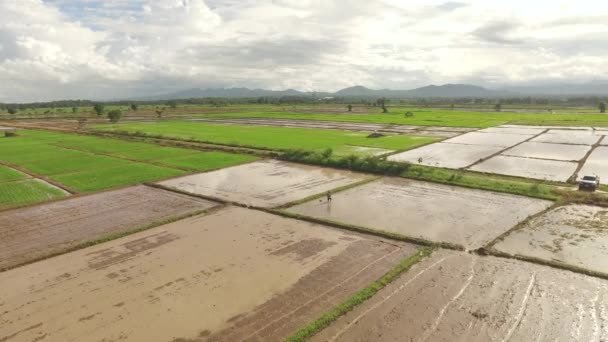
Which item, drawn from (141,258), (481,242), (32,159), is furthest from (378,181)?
(32,159)

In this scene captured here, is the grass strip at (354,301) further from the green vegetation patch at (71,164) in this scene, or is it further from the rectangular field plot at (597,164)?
the green vegetation patch at (71,164)

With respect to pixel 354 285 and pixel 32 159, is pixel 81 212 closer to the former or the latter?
pixel 354 285

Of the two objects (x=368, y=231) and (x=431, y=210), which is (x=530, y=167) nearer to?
(x=431, y=210)

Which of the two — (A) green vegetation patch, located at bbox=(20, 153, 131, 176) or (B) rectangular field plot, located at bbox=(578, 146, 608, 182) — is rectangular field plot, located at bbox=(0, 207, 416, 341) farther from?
(B) rectangular field plot, located at bbox=(578, 146, 608, 182)

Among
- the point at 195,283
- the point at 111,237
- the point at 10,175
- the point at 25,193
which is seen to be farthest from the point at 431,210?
the point at 10,175

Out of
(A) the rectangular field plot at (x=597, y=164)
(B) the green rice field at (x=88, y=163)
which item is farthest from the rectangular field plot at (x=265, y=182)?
(A) the rectangular field plot at (x=597, y=164)

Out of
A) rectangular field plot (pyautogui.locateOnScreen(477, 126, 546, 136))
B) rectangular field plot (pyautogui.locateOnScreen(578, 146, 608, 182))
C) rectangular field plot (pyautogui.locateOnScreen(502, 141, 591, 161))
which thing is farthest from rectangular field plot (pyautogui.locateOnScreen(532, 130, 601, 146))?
rectangular field plot (pyautogui.locateOnScreen(578, 146, 608, 182))
